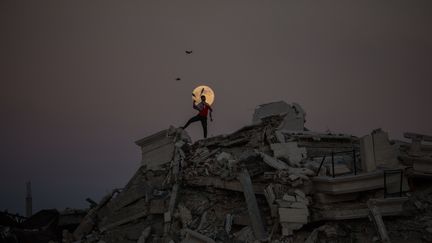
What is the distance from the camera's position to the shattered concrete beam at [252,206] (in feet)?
33.5

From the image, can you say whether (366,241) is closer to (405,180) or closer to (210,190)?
(405,180)

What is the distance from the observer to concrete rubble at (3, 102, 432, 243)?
9.30 meters

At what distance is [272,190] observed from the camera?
10188 mm

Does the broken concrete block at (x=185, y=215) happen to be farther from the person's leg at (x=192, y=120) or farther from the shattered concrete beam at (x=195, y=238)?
the person's leg at (x=192, y=120)

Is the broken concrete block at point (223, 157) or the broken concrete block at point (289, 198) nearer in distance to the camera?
the broken concrete block at point (289, 198)

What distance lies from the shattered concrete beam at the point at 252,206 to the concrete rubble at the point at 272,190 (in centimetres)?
2

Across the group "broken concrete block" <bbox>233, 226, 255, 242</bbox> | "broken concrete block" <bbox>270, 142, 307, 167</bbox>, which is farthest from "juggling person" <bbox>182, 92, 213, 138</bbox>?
"broken concrete block" <bbox>233, 226, 255, 242</bbox>

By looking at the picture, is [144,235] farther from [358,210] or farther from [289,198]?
[358,210]

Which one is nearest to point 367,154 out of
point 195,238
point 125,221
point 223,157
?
point 223,157

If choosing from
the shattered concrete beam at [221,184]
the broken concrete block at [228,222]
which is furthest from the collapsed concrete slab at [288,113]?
the broken concrete block at [228,222]

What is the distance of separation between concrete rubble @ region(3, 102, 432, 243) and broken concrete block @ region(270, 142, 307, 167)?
23 millimetres

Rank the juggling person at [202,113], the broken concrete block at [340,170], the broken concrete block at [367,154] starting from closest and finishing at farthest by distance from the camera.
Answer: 1. the broken concrete block at [367,154]
2. the broken concrete block at [340,170]
3. the juggling person at [202,113]

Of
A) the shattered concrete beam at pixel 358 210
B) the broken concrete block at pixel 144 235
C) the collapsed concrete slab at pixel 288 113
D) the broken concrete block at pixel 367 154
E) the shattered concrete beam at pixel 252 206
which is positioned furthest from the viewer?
the collapsed concrete slab at pixel 288 113

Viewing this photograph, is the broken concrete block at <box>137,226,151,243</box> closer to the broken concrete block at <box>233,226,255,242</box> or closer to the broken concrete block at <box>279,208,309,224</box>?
the broken concrete block at <box>233,226,255,242</box>
